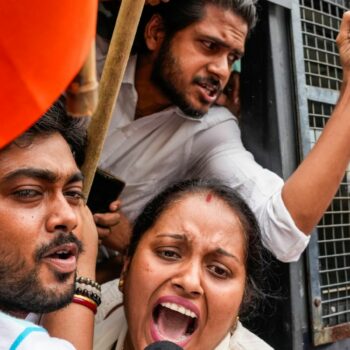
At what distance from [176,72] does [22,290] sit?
155 cm

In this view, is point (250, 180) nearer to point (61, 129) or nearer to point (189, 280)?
point (189, 280)

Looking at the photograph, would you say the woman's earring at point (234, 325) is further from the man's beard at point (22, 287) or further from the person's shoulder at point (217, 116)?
the person's shoulder at point (217, 116)

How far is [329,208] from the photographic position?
3117 mm

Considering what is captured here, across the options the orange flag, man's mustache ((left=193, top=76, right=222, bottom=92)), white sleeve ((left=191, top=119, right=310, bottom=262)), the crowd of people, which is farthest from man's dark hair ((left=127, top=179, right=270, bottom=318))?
the orange flag

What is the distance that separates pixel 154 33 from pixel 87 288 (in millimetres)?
1498

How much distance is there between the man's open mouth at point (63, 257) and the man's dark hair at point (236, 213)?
0.63 meters

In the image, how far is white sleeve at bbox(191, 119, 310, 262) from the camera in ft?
8.05

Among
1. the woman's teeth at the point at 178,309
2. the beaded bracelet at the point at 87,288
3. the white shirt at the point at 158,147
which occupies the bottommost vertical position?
the woman's teeth at the point at 178,309

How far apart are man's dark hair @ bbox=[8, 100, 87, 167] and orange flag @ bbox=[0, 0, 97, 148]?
0.55 m

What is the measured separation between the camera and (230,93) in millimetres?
3229

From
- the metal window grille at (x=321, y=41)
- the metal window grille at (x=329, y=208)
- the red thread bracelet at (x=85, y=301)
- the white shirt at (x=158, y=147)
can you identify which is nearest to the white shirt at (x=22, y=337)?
the red thread bracelet at (x=85, y=301)

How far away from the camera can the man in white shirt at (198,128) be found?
2.42m

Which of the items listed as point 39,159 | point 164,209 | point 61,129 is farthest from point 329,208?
point 39,159

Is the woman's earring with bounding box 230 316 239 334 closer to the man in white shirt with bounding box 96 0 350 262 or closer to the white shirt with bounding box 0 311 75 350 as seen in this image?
the man in white shirt with bounding box 96 0 350 262
